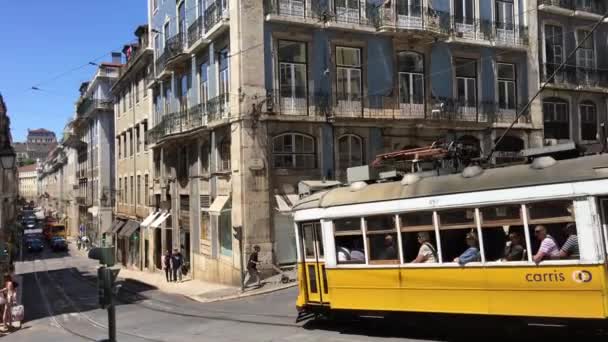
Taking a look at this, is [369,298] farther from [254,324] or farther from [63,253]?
[63,253]

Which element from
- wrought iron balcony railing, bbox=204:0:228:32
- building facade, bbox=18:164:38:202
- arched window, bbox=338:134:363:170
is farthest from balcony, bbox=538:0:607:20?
building facade, bbox=18:164:38:202

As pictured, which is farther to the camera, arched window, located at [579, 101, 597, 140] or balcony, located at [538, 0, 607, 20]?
arched window, located at [579, 101, 597, 140]

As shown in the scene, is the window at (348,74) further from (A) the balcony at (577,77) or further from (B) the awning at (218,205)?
(A) the balcony at (577,77)

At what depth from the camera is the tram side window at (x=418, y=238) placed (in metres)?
10.0

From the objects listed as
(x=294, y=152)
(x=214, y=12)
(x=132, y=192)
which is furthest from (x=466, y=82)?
(x=132, y=192)

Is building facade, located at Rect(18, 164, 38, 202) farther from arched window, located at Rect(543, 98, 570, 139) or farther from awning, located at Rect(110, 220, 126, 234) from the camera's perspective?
arched window, located at Rect(543, 98, 570, 139)

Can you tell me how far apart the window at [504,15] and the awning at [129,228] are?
2686cm

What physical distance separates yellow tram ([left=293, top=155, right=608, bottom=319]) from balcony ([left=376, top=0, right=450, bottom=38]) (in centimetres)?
1492

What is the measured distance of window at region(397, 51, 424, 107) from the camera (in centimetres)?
2583

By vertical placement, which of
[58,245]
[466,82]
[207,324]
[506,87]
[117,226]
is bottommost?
[58,245]

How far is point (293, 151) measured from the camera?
23656mm

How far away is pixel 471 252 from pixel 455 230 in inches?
18.0

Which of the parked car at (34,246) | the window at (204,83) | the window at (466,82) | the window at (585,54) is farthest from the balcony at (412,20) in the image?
the parked car at (34,246)

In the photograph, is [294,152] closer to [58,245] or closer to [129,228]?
[129,228]
